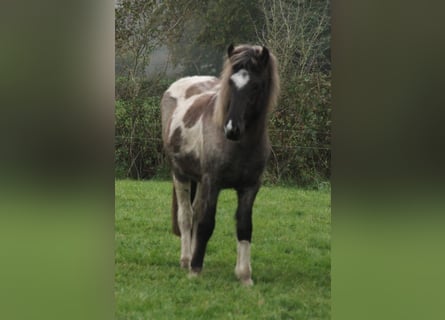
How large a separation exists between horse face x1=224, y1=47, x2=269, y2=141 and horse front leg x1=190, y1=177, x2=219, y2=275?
1.04 feet

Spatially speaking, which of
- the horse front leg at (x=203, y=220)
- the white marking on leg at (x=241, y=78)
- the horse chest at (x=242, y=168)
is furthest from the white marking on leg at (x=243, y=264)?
the white marking on leg at (x=241, y=78)

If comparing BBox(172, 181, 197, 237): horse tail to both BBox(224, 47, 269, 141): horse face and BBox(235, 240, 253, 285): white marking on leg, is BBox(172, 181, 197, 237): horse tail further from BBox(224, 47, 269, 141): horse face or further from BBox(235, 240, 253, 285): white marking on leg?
BBox(224, 47, 269, 141): horse face

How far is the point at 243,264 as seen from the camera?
2801 mm

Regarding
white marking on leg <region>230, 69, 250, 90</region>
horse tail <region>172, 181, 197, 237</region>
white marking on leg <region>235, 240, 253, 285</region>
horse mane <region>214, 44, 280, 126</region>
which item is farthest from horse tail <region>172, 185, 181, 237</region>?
white marking on leg <region>230, 69, 250, 90</region>

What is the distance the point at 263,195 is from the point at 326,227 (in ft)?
1.13

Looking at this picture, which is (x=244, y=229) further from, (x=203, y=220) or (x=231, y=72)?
(x=231, y=72)

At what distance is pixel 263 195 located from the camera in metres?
2.80

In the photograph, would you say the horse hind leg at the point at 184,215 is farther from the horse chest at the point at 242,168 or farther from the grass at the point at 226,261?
the horse chest at the point at 242,168

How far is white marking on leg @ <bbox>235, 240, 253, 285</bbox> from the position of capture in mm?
2779

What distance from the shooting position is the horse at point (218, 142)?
2639 millimetres

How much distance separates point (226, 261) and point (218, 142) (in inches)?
23.3
